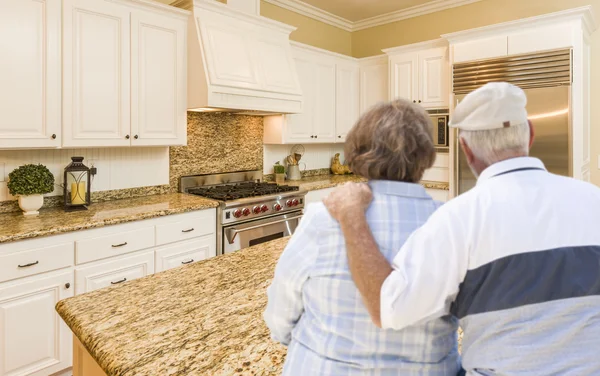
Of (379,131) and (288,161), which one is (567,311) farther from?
(288,161)

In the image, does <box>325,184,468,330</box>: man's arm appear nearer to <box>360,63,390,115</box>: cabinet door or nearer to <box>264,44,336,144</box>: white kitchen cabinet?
<box>264,44,336,144</box>: white kitchen cabinet

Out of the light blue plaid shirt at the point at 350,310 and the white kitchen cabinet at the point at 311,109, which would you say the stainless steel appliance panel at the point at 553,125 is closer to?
the white kitchen cabinet at the point at 311,109

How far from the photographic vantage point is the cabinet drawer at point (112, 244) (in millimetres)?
2498

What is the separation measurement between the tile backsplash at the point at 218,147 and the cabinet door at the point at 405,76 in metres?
1.59

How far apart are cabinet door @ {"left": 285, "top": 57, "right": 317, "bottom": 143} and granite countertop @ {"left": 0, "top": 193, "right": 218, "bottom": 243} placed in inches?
55.7

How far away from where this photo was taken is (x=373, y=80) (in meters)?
5.02

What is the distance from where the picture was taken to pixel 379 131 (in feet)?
2.62

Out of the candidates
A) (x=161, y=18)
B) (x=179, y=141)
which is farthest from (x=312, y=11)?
(x=179, y=141)

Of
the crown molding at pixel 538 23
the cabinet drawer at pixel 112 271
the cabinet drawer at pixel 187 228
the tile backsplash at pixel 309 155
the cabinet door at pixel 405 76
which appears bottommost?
the cabinet drawer at pixel 112 271

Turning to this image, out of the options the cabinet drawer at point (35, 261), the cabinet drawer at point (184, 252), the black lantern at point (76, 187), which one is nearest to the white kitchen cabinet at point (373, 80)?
the cabinet drawer at point (184, 252)

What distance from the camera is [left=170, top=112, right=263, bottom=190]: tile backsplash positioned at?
3754 mm

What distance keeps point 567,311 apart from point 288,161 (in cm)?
410

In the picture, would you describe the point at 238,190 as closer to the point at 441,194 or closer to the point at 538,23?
the point at 441,194

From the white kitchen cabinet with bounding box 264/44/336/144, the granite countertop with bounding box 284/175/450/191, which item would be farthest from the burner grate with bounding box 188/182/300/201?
the white kitchen cabinet with bounding box 264/44/336/144
